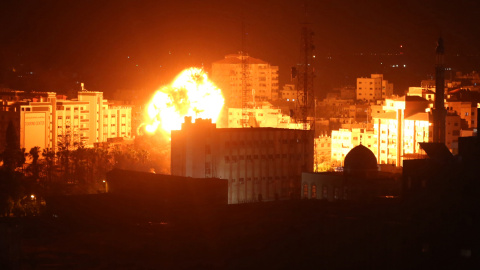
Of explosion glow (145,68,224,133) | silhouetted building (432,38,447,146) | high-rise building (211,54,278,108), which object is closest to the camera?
silhouetted building (432,38,447,146)

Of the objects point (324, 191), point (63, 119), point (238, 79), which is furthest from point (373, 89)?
point (324, 191)

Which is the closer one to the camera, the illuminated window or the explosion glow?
the illuminated window

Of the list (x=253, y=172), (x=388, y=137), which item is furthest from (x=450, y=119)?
(x=253, y=172)

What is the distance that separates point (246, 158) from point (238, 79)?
141 ft

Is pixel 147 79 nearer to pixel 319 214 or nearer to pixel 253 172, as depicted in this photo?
pixel 253 172

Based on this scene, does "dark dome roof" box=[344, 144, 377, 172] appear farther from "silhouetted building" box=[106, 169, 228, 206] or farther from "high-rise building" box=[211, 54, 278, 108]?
"high-rise building" box=[211, 54, 278, 108]

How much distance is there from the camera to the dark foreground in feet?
58.6

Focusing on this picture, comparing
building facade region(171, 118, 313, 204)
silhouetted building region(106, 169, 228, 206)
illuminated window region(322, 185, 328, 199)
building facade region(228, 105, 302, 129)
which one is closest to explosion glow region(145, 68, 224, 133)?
building facade region(171, 118, 313, 204)

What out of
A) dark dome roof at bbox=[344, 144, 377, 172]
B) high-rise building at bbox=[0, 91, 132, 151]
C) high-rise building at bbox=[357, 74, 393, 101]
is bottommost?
dark dome roof at bbox=[344, 144, 377, 172]

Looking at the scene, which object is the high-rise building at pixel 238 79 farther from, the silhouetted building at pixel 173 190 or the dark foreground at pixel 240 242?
the dark foreground at pixel 240 242

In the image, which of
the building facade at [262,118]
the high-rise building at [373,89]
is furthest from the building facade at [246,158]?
the high-rise building at [373,89]

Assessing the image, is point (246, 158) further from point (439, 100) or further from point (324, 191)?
point (439, 100)

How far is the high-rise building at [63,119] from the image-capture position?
6025 centimetres

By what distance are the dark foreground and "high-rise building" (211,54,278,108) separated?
5417 centimetres
